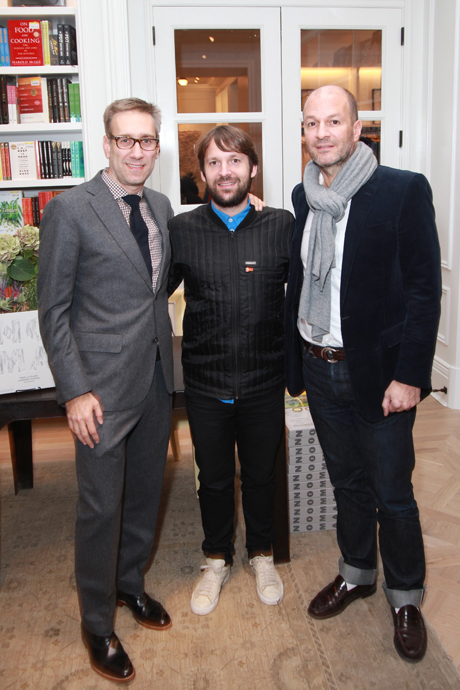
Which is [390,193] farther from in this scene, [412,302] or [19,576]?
[19,576]

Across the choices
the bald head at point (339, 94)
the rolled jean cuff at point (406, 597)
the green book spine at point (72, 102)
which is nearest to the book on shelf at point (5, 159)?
the green book spine at point (72, 102)

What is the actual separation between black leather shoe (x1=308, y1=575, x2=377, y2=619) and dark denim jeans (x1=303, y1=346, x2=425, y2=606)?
0.17ft

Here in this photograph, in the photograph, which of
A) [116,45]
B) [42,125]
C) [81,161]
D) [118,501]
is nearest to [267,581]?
[118,501]

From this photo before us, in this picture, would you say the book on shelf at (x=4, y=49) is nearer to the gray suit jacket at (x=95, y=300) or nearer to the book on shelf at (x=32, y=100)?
the book on shelf at (x=32, y=100)

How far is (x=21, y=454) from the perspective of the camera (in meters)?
2.98

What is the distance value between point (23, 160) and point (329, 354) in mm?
2817

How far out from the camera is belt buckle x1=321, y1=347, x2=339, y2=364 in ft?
5.68

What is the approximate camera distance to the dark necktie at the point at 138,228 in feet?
5.67

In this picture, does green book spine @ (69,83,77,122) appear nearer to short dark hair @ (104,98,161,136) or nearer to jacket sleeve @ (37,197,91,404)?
short dark hair @ (104,98,161,136)

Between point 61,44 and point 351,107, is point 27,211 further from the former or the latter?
point 351,107

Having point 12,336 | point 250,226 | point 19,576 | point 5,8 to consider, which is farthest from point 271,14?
point 19,576

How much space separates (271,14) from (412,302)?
10.0 ft

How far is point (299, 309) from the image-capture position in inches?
70.4

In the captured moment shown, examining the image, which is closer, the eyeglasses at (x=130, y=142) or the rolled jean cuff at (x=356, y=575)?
the eyeglasses at (x=130, y=142)
